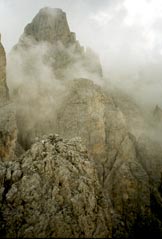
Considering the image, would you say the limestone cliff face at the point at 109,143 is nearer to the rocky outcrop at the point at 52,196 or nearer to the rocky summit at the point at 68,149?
the rocky summit at the point at 68,149

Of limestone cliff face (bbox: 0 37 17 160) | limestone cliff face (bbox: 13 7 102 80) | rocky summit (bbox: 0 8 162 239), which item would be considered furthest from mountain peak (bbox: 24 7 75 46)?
limestone cliff face (bbox: 0 37 17 160)

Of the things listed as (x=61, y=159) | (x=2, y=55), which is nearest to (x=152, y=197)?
(x=2, y=55)

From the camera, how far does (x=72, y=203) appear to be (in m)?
36.3

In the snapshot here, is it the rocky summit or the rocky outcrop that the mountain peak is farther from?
the rocky outcrop

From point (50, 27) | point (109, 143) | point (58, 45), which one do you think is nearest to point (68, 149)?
point (109, 143)

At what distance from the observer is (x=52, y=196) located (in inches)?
1436

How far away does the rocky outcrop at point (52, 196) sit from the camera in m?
34.2

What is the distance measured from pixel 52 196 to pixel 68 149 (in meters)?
7.55

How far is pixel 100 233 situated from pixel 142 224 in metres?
70.8

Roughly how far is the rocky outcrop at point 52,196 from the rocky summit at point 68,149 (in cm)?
10

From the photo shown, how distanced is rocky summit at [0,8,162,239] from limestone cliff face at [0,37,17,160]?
287 mm

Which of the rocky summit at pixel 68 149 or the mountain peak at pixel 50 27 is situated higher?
the mountain peak at pixel 50 27

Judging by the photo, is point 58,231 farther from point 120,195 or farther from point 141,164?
point 141,164

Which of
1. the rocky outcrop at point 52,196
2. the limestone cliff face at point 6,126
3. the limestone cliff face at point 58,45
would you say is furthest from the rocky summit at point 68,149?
the limestone cliff face at point 58,45
